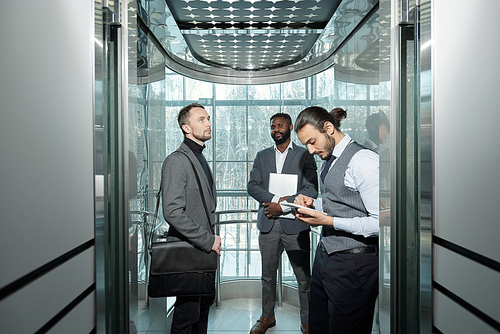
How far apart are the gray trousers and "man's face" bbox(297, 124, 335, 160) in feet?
3.21

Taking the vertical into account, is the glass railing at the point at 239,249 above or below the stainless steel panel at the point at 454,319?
below

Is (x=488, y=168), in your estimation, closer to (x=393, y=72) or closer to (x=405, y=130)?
(x=405, y=130)

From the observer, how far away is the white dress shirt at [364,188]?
1.47m

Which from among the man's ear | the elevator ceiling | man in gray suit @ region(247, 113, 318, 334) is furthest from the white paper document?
the elevator ceiling

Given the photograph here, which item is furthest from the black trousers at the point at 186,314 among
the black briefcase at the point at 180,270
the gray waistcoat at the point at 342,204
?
the gray waistcoat at the point at 342,204

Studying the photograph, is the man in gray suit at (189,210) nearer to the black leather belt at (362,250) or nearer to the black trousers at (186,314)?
the black trousers at (186,314)

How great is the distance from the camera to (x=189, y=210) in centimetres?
187

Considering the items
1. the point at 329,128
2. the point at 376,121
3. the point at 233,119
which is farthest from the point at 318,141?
the point at 233,119

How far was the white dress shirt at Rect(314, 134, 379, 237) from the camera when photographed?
1.47m

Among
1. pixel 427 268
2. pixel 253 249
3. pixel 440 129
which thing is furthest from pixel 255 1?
pixel 253 249

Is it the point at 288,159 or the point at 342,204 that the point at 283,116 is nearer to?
the point at 288,159

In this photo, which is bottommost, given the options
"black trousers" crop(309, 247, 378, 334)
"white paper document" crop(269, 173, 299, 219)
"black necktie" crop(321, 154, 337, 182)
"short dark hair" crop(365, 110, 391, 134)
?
"black trousers" crop(309, 247, 378, 334)

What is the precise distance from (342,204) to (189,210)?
900 mm

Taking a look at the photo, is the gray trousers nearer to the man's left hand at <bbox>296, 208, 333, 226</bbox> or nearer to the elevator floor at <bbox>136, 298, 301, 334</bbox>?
the elevator floor at <bbox>136, 298, 301, 334</bbox>
